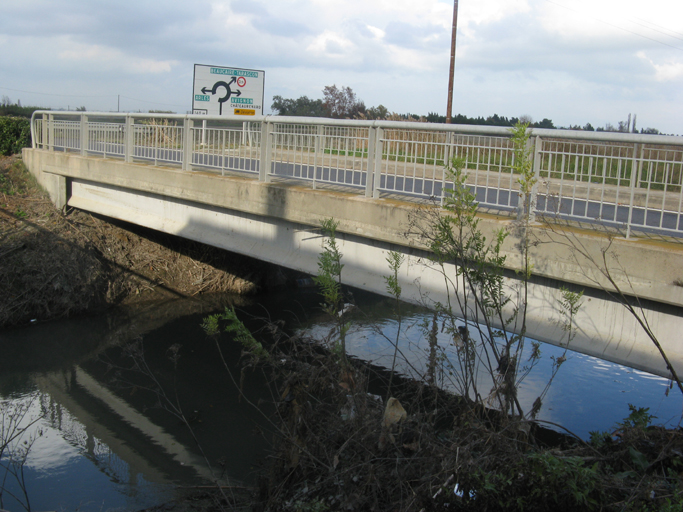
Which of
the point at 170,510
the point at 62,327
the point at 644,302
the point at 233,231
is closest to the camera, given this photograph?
the point at 644,302

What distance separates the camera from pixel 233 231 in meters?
8.72

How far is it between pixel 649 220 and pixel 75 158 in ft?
36.3

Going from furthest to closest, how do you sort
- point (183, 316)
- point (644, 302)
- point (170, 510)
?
1. point (183, 316)
2. point (170, 510)
3. point (644, 302)

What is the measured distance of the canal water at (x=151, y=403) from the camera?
5.75m

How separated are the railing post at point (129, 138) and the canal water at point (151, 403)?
10.5 feet

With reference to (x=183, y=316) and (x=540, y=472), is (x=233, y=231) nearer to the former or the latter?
(x=183, y=316)

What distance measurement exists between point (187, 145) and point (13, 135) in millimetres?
11304

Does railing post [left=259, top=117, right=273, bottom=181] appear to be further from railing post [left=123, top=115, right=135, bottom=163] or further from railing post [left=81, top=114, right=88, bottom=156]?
railing post [left=81, top=114, right=88, bottom=156]

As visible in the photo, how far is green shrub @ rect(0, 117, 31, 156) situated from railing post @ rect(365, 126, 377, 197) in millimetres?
14952

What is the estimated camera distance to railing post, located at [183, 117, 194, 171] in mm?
9328

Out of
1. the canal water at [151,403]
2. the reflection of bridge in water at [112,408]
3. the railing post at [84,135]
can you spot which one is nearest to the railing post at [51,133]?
the railing post at [84,135]

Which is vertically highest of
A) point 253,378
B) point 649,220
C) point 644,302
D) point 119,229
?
point 649,220

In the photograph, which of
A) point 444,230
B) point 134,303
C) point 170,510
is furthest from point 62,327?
point 444,230

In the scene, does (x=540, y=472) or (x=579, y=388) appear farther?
(x=579, y=388)
